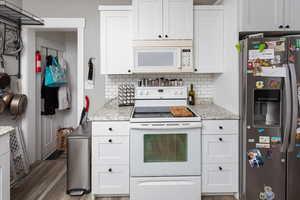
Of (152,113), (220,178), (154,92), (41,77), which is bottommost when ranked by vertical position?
(220,178)

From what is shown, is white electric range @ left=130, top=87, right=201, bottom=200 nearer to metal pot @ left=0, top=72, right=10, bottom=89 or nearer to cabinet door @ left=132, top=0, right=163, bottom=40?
cabinet door @ left=132, top=0, right=163, bottom=40

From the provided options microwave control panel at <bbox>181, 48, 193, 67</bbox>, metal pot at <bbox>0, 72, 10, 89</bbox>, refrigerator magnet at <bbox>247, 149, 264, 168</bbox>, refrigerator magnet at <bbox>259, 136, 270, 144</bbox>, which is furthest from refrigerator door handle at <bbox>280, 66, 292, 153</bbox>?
metal pot at <bbox>0, 72, 10, 89</bbox>

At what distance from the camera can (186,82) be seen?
10.0 ft

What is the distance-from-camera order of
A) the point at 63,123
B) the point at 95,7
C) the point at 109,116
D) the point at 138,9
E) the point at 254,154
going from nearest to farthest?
1. the point at 254,154
2. the point at 109,116
3. the point at 138,9
4. the point at 95,7
5. the point at 63,123

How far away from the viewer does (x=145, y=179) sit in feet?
7.25

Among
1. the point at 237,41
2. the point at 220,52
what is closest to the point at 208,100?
the point at 220,52

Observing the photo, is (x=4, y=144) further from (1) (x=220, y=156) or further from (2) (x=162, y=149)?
(1) (x=220, y=156)

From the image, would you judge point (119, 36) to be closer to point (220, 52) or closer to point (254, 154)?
point (220, 52)

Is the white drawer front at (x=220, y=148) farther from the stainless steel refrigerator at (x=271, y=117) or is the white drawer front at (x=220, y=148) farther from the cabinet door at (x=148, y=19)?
the cabinet door at (x=148, y=19)

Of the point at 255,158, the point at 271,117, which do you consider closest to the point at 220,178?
the point at 255,158

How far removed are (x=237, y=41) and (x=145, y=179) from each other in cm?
173

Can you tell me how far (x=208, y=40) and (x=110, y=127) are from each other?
1602mm

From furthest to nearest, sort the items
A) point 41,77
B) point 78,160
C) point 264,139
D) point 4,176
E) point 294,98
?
point 41,77 < point 78,160 < point 264,139 < point 294,98 < point 4,176

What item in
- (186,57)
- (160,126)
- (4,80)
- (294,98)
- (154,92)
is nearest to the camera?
(294,98)
